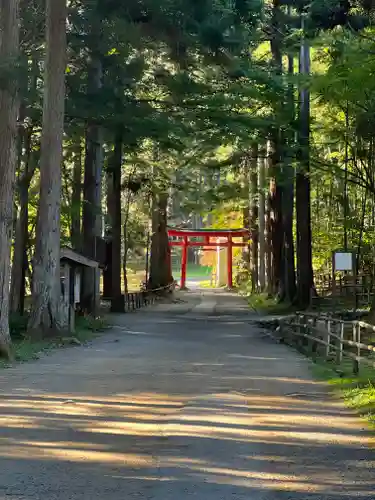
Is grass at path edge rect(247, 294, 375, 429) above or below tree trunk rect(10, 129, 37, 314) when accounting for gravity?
below

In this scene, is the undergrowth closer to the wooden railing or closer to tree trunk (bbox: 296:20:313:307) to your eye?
tree trunk (bbox: 296:20:313:307)

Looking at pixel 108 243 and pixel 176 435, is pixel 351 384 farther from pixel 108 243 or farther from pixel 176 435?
pixel 108 243

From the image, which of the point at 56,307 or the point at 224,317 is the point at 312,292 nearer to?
the point at 224,317

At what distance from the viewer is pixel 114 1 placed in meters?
20.2

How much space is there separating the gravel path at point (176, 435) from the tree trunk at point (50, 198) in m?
4.43

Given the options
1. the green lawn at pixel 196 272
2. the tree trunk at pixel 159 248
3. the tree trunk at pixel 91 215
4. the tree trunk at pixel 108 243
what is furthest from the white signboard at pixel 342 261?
the green lawn at pixel 196 272

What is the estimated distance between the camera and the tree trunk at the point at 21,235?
88.3 ft

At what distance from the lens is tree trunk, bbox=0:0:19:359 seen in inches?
632

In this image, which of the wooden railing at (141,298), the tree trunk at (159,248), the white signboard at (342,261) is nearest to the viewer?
the white signboard at (342,261)

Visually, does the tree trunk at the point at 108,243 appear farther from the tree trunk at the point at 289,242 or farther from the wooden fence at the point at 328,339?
the wooden fence at the point at 328,339

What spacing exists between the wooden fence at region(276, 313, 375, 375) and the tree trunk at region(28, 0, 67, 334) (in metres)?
6.29

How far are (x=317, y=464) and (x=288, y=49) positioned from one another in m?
22.9

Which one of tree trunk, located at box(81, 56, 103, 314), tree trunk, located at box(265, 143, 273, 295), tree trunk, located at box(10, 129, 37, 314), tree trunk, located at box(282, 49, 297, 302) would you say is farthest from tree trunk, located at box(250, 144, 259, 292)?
tree trunk, located at box(10, 129, 37, 314)

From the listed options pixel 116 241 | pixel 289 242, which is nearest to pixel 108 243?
pixel 116 241
